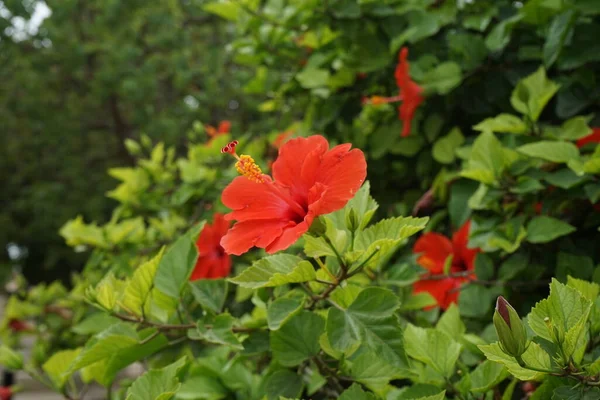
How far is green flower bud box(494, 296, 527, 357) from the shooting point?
1.86ft

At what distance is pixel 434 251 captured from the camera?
4.03ft

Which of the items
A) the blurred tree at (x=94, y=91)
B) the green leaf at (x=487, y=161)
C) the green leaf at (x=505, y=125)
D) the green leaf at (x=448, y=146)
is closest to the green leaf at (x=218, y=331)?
the green leaf at (x=487, y=161)

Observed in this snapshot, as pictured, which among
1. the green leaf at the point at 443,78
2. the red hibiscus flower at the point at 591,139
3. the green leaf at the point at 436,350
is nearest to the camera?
the green leaf at the point at 436,350

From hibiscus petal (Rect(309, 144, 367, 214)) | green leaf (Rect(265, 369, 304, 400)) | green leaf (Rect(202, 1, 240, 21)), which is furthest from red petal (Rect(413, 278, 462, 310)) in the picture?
green leaf (Rect(202, 1, 240, 21))

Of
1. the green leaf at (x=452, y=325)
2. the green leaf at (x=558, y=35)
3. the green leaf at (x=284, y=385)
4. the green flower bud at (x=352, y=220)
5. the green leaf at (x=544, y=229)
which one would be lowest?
the green leaf at (x=452, y=325)

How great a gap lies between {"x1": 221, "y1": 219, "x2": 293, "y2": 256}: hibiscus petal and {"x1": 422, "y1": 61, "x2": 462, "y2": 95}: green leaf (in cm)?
69

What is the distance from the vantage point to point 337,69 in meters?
1.62

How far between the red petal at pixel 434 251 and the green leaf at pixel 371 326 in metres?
0.52

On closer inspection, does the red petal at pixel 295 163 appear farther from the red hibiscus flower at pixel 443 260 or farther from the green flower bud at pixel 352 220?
the red hibiscus flower at pixel 443 260

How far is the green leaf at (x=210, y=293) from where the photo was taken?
0.86 meters

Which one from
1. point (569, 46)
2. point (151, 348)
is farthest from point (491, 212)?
point (151, 348)

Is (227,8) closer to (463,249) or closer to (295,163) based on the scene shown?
(463,249)

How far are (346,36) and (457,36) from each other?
267mm

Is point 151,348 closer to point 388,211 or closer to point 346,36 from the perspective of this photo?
point 388,211
